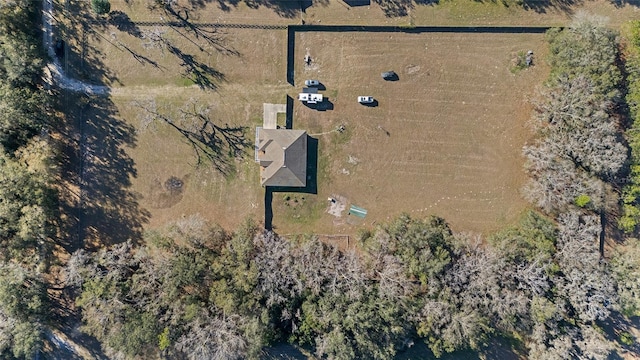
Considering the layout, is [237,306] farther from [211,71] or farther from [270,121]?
[211,71]

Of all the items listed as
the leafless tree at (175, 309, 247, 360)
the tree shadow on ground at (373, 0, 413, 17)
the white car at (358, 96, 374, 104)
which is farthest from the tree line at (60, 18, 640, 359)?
the tree shadow on ground at (373, 0, 413, 17)

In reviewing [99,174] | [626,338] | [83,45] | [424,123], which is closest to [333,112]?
[424,123]

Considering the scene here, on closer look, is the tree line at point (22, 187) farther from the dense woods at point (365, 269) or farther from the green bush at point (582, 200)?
the green bush at point (582, 200)

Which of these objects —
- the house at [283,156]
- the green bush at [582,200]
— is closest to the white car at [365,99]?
the house at [283,156]

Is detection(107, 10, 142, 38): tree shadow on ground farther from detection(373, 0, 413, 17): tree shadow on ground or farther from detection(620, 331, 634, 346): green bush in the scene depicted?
detection(620, 331, 634, 346): green bush

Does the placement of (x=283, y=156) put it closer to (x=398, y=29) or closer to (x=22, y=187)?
(x=398, y=29)
